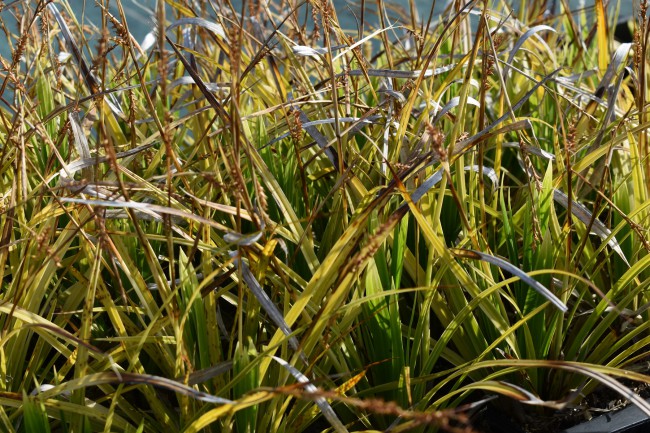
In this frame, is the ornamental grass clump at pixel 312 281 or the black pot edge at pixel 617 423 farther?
the black pot edge at pixel 617 423

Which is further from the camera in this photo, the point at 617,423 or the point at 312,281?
the point at 617,423

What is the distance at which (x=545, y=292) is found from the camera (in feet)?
2.77

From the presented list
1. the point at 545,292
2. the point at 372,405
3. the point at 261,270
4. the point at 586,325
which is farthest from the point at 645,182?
the point at 372,405

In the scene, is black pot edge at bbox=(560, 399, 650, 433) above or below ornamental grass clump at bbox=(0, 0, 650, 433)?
below

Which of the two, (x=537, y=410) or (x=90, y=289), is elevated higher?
(x=90, y=289)

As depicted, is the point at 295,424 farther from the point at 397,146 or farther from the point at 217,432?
the point at 397,146

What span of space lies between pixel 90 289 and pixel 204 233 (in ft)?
0.69

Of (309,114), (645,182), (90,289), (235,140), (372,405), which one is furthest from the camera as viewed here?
(309,114)

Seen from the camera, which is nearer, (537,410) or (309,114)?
(537,410)

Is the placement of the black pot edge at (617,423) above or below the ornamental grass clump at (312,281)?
below

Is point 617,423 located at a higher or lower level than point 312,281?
lower

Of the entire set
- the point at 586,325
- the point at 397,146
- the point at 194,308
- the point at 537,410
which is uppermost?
the point at 397,146

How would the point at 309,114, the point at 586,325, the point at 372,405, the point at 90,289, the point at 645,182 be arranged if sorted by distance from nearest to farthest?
1. the point at 372,405
2. the point at 90,289
3. the point at 586,325
4. the point at 645,182
5. the point at 309,114

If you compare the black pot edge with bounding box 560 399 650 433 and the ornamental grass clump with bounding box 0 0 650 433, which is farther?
the black pot edge with bounding box 560 399 650 433
